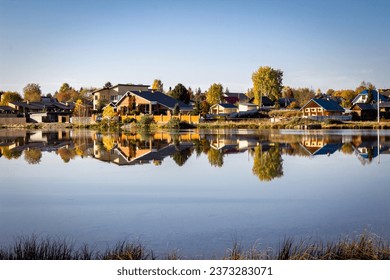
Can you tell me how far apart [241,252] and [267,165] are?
667 cm

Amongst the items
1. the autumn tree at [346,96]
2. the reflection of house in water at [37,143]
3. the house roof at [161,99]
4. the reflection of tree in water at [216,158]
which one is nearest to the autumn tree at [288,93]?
the autumn tree at [346,96]

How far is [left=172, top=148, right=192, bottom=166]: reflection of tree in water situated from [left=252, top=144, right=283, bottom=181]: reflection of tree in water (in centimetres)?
174

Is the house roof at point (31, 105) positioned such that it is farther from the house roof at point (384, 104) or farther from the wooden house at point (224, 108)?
the house roof at point (384, 104)

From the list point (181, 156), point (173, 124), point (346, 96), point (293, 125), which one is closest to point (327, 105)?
point (293, 125)

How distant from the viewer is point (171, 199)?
674 centimetres

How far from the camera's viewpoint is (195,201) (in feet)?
21.4

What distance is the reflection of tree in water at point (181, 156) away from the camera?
11.6 m

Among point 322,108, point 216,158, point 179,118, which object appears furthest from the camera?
point 322,108

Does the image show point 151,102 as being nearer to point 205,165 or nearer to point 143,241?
point 205,165

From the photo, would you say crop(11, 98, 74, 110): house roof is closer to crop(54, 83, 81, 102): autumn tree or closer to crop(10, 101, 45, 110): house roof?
crop(10, 101, 45, 110): house roof

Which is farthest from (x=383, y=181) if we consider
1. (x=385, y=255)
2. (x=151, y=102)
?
(x=151, y=102)

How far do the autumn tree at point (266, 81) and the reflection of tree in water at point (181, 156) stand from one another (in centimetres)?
4176

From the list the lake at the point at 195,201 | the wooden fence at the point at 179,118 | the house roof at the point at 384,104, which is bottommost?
the lake at the point at 195,201

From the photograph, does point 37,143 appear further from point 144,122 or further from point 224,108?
point 224,108
